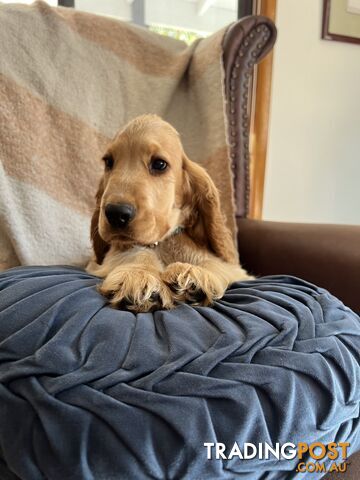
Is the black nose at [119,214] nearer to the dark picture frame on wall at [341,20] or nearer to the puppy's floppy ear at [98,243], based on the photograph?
the puppy's floppy ear at [98,243]

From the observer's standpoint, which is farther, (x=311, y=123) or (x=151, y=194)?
(x=311, y=123)

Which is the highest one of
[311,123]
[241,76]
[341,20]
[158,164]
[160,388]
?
[341,20]

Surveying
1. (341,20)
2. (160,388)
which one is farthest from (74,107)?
(341,20)

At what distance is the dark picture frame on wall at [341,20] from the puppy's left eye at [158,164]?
6.20 ft

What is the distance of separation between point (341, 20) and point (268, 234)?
175 centimetres

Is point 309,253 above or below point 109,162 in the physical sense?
below

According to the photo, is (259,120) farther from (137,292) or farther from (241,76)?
(137,292)

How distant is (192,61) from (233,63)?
24 centimetres

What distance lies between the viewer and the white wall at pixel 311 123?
255cm

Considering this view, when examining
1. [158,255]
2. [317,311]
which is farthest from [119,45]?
[317,311]

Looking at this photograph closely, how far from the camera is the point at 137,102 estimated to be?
6.34 ft

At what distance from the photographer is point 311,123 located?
268 cm

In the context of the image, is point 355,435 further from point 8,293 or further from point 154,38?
point 154,38

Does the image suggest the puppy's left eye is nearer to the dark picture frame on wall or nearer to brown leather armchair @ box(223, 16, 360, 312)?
brown leather armchair @ box(223, 16, 360, 312)
